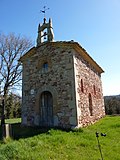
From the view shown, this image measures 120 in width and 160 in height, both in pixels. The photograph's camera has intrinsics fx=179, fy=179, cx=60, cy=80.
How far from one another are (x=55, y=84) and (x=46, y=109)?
1856mm

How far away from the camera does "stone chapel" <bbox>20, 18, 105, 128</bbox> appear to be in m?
10.9

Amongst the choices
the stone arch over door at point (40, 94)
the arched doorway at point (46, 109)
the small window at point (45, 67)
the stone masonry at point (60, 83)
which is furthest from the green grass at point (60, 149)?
the small window at point (45, 67)

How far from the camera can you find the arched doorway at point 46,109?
1180 cm

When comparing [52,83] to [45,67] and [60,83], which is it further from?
[45,67]

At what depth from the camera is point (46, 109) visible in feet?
39.5

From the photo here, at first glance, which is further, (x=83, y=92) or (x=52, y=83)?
(x=83, y=92)

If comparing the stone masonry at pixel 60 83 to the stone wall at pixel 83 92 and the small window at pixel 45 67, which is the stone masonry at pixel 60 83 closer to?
the stone wall at pixel 83 92

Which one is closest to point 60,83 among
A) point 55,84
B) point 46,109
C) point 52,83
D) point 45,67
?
point 55,84

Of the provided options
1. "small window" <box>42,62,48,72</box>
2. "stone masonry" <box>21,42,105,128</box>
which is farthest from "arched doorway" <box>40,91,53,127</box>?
"small window" <box>42,62,48,72</box>

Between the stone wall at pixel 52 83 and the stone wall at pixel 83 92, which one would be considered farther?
the stone wall at pixel 83 92

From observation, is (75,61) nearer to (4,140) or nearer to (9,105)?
(4,140)

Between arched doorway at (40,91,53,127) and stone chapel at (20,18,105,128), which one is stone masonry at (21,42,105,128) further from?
arched doorway at (40,91,53,127)

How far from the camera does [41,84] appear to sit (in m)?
12.3

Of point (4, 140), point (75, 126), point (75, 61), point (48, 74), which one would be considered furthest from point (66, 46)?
point (4, 140)
